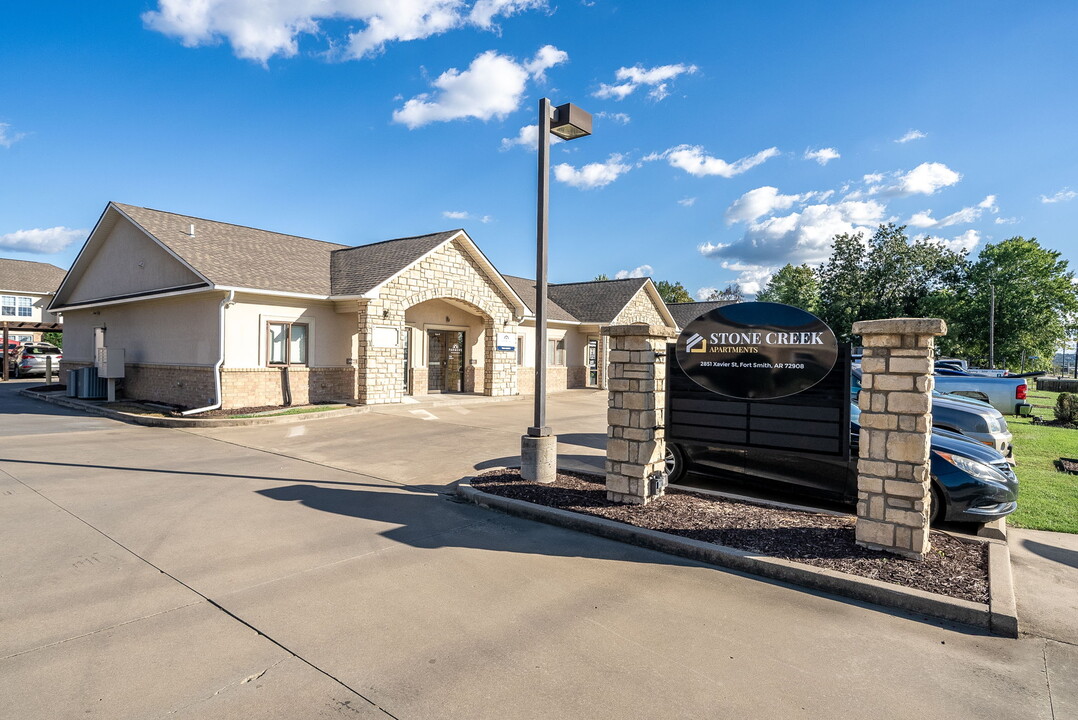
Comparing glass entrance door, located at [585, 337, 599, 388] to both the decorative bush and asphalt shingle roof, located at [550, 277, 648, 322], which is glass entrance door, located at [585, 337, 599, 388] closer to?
asphalt shingle roof, located at [550, 277, 648, 322]

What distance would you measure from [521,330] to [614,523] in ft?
59.0

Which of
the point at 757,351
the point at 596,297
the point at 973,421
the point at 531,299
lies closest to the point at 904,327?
the point at 757,351

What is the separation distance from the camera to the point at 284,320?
1587cm

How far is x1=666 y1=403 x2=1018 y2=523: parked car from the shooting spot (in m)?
5.90

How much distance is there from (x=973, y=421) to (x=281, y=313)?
15.7m

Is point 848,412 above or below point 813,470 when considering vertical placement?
above

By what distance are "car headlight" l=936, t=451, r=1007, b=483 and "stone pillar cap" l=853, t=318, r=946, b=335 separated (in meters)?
1.95

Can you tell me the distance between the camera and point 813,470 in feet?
21.4

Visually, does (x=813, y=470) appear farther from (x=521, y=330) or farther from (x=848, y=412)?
(x=521, y=330)

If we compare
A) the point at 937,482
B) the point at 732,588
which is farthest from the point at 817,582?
the point at 937,482

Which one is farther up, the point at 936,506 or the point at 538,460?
the point at 538,460

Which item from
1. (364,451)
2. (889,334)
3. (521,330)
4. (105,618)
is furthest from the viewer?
(521,330)

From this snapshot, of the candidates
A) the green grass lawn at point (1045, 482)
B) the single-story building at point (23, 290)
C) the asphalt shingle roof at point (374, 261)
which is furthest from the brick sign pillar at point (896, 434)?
the single-story building at point (23, 290)

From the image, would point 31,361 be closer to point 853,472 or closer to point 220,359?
point 220,359
